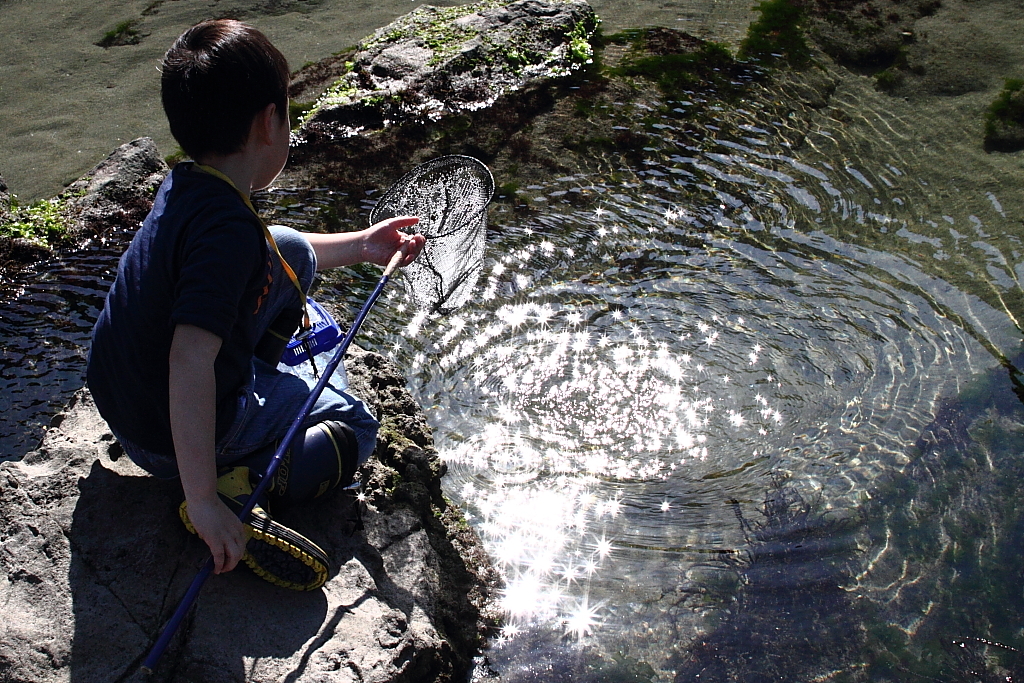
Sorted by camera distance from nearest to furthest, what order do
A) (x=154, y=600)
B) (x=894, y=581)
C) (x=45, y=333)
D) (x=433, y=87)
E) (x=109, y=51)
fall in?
1. (x=154, y=600)
2. (x=894, y=581)
3. (x=45, y=333)
4. (x=433, y=87)
5. (x=109, y=51)

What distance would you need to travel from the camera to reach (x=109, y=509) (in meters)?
2.71

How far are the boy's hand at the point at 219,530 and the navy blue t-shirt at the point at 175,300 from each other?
13.2 inches

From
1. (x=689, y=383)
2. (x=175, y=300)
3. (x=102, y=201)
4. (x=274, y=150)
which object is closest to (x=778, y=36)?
(x=689, y=383)

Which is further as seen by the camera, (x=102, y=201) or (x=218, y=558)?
(x=102, y=201)

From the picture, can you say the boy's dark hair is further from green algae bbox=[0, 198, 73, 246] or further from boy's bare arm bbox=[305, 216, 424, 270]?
green algae bbox=[0, 198, 73, 246]

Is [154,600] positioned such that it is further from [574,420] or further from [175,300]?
[574,420]

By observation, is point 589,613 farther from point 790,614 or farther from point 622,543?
point 790,614

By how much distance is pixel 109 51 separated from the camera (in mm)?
8070

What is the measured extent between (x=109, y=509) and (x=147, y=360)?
2.30 ft

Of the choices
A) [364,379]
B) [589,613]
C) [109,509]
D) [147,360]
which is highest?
[147,360]

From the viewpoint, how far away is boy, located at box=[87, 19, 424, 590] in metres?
2.19

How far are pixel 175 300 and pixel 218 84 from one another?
1.99 feet

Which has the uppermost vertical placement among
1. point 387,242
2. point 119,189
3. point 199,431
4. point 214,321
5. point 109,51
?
point 214,321

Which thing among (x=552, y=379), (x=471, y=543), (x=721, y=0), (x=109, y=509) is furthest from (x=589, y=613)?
(x=721, y=0)
